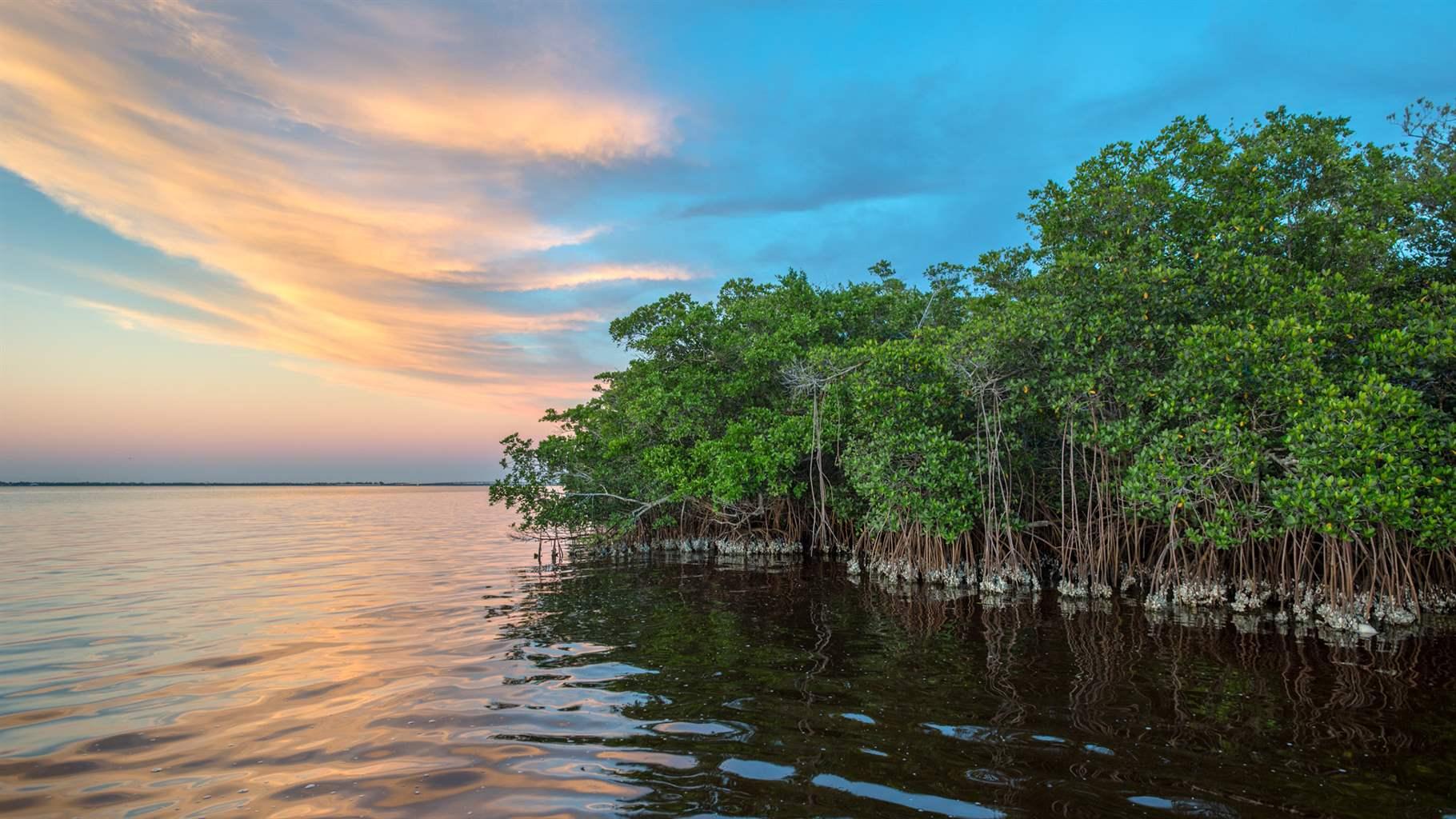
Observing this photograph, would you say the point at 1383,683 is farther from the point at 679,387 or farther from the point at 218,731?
the point at 679,387

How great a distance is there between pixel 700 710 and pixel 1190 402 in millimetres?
7982

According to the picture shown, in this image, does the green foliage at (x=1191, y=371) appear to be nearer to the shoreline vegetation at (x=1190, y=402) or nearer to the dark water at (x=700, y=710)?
the shoreline vegetation at (x=1190, y=402)

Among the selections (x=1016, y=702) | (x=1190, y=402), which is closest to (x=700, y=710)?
(x=1016, y=702)

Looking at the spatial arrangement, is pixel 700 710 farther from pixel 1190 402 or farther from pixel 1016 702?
pixel 1190 402

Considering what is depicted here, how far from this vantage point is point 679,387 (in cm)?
1834

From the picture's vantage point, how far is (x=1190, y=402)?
9.62 meters

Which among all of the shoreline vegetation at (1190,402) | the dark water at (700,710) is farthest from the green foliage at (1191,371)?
the dark water at (700,710)

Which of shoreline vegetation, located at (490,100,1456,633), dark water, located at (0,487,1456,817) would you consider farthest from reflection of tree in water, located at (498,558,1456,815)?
shoreline vegetation, located at (490,100,1456,633)

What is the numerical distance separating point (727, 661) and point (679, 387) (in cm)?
1123

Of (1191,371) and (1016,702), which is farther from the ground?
(1191,371)

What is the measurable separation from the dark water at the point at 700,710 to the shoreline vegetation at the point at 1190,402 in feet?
5.12

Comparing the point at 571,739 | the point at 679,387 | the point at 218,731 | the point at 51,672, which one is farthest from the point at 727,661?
the point at 679,387

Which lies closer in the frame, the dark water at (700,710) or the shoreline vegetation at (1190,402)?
the dark water at (700,710)

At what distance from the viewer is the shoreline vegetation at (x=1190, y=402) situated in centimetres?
866
